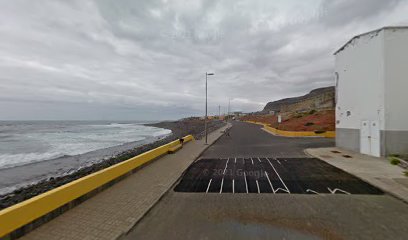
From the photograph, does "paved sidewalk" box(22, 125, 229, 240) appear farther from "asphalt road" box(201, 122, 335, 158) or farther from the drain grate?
"asphalt road" box(201, 122, 335, 158)

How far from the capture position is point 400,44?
48.3 ft

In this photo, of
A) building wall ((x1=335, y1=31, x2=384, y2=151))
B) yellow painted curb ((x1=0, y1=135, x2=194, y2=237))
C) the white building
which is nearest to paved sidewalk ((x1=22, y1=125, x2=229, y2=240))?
yellow painted curb ((x1=0, y1=135, x2=194, y2=237))

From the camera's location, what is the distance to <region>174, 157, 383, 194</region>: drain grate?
29.6 feet

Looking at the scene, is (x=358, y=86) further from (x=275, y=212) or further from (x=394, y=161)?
(x=275, y=212)

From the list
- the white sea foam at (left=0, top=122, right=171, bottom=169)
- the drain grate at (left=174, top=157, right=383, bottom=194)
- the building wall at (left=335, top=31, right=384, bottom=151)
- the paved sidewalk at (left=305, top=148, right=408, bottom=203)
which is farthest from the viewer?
the white sea foam at (left=0, top=122, right=171, bottom=169)

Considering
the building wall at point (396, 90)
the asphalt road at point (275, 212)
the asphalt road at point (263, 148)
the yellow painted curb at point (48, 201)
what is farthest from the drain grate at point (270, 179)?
the building wall at point (396, 90)

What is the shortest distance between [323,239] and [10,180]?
62.5 feet

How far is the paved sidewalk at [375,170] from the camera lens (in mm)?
8822

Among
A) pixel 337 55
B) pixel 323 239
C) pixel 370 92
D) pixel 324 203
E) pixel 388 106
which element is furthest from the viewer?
pixel 337 55

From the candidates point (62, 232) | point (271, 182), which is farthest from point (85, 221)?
point (271, 182)

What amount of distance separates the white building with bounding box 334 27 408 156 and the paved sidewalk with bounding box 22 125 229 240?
544 inches

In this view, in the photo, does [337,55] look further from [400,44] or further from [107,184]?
[107,184]

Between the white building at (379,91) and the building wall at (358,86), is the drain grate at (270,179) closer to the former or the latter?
the white building at (379,91)

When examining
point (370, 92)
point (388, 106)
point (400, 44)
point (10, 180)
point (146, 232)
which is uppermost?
point (400, 44)
